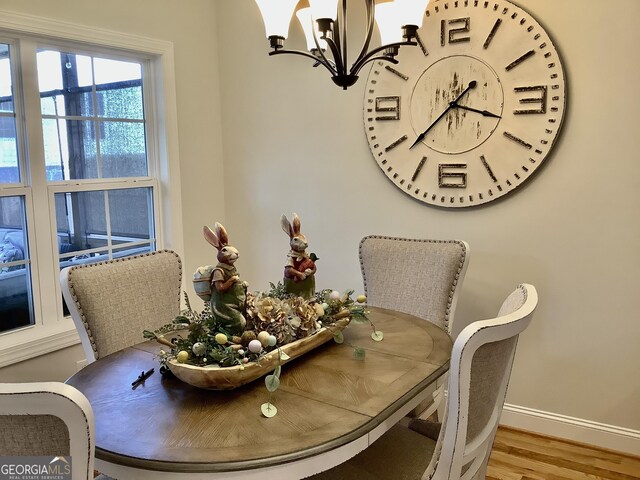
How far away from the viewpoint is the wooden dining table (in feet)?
3.86

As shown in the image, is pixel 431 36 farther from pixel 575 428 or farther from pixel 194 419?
pixel 194 419

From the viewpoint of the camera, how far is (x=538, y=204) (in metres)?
2.62

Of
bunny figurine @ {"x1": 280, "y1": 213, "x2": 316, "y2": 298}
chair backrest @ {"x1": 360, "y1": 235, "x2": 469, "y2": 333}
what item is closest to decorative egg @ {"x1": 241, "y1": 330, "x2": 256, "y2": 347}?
bunny figurine @ {"x1": 280, "y1": 213, "x2": 316, "y2": 298}

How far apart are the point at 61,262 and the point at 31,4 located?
4.06 feet

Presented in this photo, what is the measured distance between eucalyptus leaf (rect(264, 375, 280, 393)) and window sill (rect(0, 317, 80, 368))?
1.68 metres

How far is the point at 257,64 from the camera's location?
338cm

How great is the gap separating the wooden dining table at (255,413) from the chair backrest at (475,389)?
16 cm

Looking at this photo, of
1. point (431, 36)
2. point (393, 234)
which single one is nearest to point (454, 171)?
point (393, 234)

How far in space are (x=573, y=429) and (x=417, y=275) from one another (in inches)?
43.0

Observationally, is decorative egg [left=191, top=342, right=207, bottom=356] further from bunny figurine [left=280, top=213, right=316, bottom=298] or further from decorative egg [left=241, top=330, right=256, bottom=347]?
bunny figurine [left=280, top=213, right=316, bottom=298]

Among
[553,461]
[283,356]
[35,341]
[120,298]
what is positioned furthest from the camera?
[35,341]

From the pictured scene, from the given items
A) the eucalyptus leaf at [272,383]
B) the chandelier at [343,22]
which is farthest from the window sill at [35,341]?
the chandelier at [343,22]

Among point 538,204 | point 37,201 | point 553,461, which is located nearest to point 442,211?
point 538,204

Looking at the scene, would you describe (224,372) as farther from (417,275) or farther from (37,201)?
(37,201)
